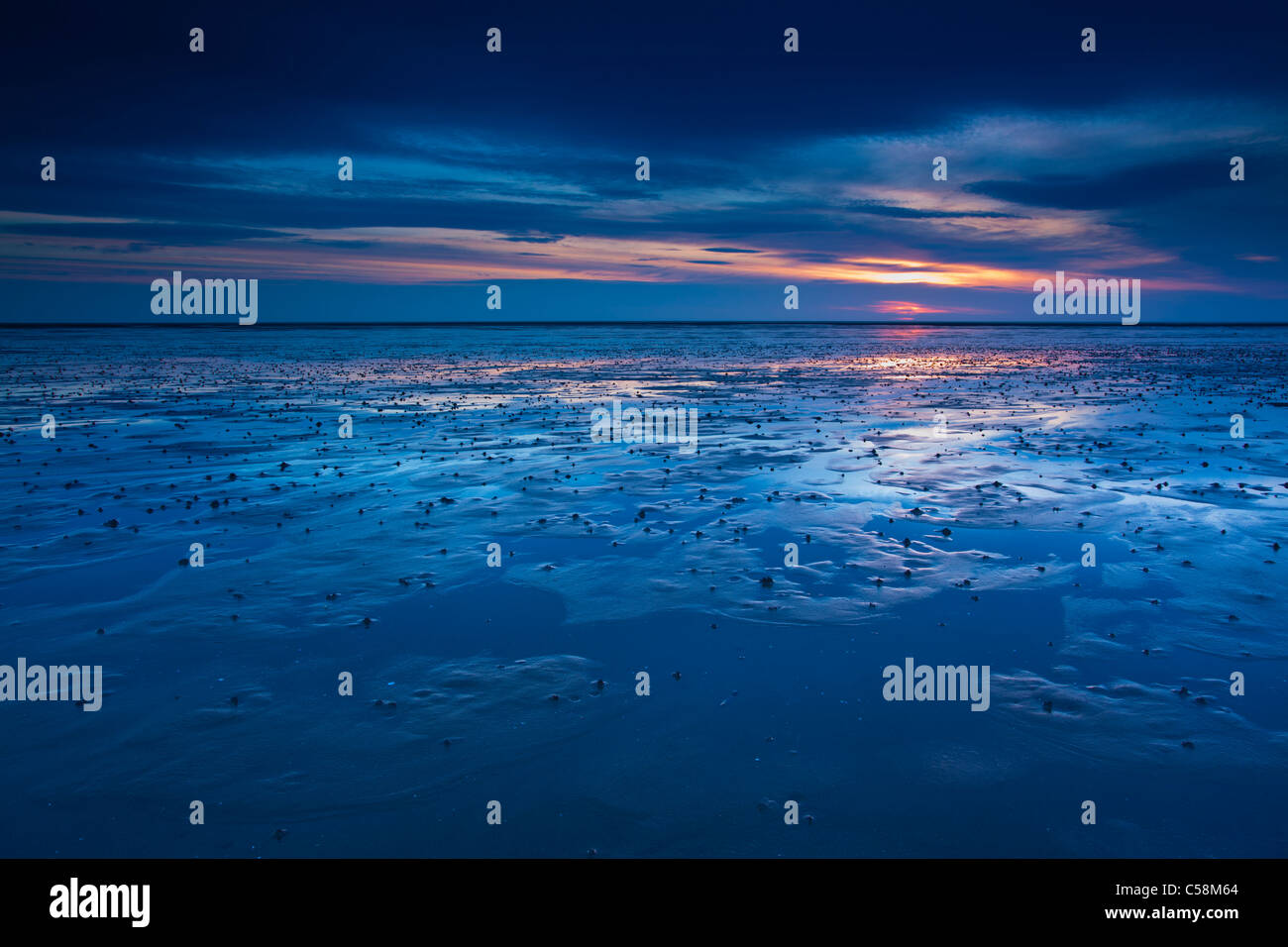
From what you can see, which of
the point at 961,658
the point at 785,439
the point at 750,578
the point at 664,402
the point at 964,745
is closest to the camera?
the point at 964,745

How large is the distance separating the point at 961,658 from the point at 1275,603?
17.8ft

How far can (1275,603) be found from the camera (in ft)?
32.8

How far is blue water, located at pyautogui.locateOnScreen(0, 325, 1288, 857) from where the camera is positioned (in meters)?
5.93

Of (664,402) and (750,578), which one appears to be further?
(664,402)

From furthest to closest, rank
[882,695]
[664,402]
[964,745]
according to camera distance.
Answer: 1. [664,402]
2. [882,695]
3. [964,745]

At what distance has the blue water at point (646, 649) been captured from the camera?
234 inches

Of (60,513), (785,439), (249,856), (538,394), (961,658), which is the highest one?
(538,394)

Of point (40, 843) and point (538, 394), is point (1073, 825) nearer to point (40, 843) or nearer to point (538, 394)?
point (40, 843)

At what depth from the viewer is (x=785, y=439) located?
23.4 metres

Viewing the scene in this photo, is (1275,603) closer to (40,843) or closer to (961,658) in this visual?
(961,658)

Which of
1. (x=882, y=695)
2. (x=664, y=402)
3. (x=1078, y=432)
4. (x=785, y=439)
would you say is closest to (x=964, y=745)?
(x=882, y=695)

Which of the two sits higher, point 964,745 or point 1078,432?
point 1078,432

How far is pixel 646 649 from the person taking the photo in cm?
896

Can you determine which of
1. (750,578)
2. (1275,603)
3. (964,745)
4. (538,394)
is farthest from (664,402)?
(964,745)
